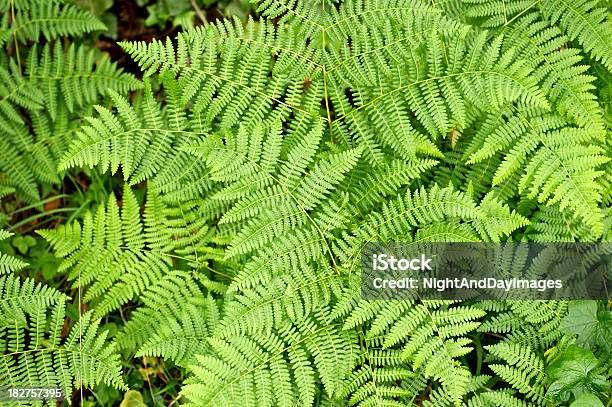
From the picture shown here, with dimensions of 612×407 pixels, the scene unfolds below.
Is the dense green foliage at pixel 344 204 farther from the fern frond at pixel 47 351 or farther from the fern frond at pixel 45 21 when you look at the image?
the fern frond at pixel 45 21

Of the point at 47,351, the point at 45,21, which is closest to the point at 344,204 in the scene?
the point at 47,351

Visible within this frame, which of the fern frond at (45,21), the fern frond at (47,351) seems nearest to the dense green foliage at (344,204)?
the fern frond at (47,351)

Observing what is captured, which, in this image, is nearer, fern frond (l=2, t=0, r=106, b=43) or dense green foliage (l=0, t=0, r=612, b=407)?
dense green foliage (l=0, t=0, r=612, b=407)

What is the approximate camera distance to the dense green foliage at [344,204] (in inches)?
142

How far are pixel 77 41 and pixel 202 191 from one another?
6.26 ft

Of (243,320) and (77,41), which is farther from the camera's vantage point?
(77,41)

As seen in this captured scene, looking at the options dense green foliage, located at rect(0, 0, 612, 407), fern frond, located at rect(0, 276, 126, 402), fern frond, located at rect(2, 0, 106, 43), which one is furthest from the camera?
fern frond, located at rect(2, 0, 106, 43)

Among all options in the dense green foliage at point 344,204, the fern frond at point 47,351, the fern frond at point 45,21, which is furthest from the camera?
the fern frond at point 45,21

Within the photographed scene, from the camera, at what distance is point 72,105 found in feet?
14.8

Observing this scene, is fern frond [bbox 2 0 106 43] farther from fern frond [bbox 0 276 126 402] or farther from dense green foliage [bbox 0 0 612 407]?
fern frond [bbox 0 276 126 402]

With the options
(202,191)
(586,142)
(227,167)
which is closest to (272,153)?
(227,167)

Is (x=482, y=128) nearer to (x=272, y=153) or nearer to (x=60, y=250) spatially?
(x=272, y=153)

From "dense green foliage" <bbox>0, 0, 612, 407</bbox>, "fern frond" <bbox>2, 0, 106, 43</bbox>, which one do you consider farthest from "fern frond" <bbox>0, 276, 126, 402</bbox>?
"fern frond" <bbox>2, 0, 106, 43</bbox>

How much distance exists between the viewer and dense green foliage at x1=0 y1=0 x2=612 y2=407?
361cm
